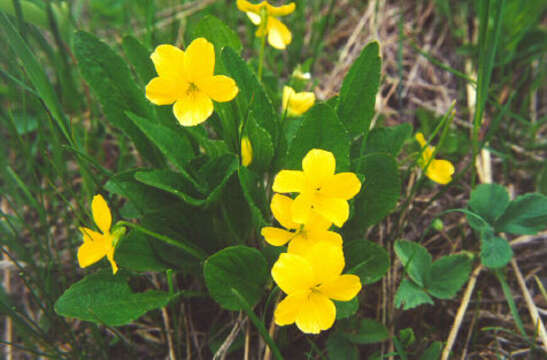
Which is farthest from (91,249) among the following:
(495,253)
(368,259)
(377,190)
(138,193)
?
(495,253)

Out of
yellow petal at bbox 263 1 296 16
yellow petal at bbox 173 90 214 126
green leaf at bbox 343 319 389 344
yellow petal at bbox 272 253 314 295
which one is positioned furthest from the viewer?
yellow petal at bbox 263 1 296 16

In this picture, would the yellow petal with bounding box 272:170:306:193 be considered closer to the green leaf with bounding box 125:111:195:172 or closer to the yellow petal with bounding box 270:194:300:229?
the yellow petal with bounding box 270:194:300:229

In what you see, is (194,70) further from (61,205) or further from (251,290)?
(61,205)

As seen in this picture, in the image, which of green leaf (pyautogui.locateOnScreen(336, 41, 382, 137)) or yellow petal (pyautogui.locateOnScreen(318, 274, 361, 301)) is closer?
yellow petal (pyautogui.locateOnScreen(318, 274, 361, 301))

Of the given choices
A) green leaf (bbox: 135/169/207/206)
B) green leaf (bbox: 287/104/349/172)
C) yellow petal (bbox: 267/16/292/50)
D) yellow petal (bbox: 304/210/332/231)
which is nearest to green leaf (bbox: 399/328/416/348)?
yellow petal (bbox: 304/210/332/231)

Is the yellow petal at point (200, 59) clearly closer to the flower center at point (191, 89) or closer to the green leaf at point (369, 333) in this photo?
the flower center at point (191, 89)

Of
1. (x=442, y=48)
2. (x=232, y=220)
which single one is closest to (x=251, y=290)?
(x=232, y=220)

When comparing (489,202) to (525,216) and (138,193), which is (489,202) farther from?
(138,193)
